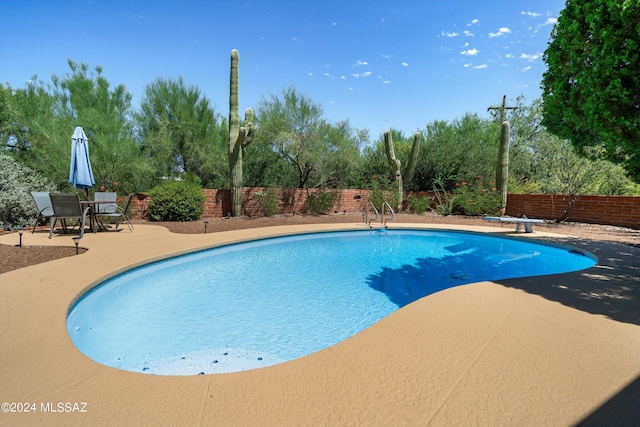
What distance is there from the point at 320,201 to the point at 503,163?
7.45 metres

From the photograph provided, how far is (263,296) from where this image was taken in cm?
425

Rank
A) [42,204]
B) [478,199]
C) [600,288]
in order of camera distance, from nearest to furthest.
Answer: [600,288]
[42,204]
[478,199]

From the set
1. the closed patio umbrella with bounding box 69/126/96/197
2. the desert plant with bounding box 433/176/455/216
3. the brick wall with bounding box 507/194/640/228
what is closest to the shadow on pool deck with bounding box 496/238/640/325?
the brick wall with bounding box 507/194/640/228

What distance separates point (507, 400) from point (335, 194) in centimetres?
1128

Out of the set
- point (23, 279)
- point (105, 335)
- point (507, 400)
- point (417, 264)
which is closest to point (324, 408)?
point (507, 400)

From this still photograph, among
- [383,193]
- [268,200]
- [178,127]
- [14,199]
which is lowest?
[14,199]

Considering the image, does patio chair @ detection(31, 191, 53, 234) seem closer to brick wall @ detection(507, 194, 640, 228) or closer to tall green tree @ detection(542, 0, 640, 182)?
tall green tree @ detection(542, 0, 640, 182)

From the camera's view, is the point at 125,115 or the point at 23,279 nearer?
the point at 23,279

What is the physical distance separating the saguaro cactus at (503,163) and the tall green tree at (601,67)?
7.14 metres

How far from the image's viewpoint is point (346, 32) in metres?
13.4

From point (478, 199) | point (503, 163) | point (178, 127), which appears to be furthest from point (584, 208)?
point (178, 127)

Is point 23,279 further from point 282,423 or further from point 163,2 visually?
point 163,2

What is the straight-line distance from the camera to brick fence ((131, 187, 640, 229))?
9.19 meters

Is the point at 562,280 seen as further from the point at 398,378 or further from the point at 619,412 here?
the point at 398,378
